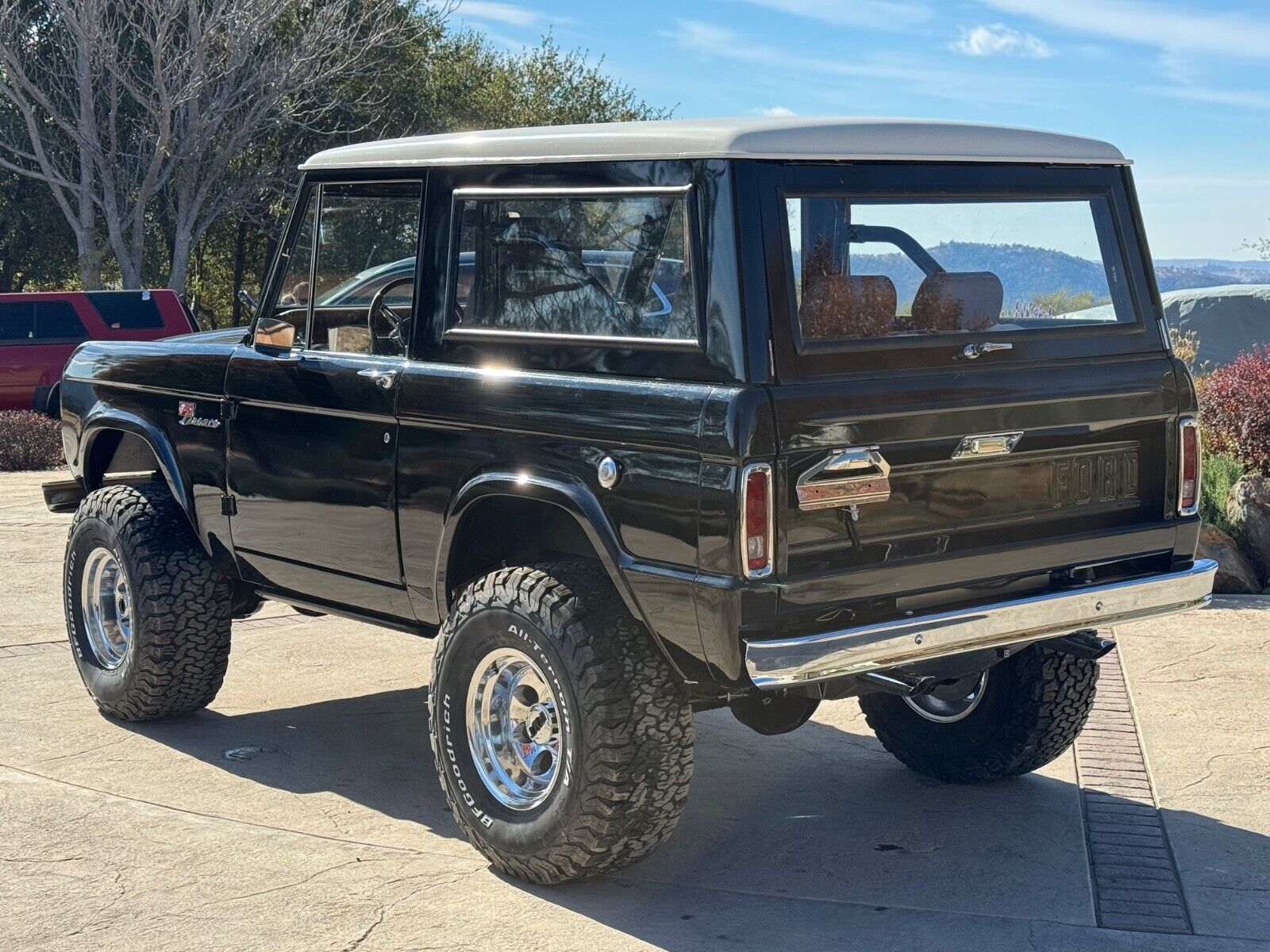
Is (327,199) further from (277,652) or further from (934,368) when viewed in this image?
(277,652)

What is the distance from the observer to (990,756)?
5.27 m

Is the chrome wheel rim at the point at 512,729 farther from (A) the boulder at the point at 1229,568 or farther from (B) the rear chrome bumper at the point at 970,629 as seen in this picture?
(A) the boulder at the point at 1229,568

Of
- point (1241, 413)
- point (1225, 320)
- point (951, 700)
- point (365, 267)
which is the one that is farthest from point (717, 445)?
point (1225, 320)

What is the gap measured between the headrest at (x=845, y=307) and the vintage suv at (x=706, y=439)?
1cm

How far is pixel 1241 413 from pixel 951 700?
5.36 meters

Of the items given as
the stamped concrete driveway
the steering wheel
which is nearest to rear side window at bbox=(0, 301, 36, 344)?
the stamped concrete driveway

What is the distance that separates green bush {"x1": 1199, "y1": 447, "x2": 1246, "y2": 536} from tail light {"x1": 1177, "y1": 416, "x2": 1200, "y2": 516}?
461cm

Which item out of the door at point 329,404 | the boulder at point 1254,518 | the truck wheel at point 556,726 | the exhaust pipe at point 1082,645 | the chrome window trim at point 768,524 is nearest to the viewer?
the chrome window trim at point 768,524

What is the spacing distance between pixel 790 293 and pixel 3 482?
37.3 ft

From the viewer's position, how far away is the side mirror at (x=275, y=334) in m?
5.31

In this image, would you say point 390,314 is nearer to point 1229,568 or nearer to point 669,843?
point 669,843

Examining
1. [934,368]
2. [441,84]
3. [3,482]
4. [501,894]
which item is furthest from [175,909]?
[441,84]

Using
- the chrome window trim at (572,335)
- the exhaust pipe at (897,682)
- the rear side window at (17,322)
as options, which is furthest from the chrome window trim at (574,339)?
the rear side window at (17,322)

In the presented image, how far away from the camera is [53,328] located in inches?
682
